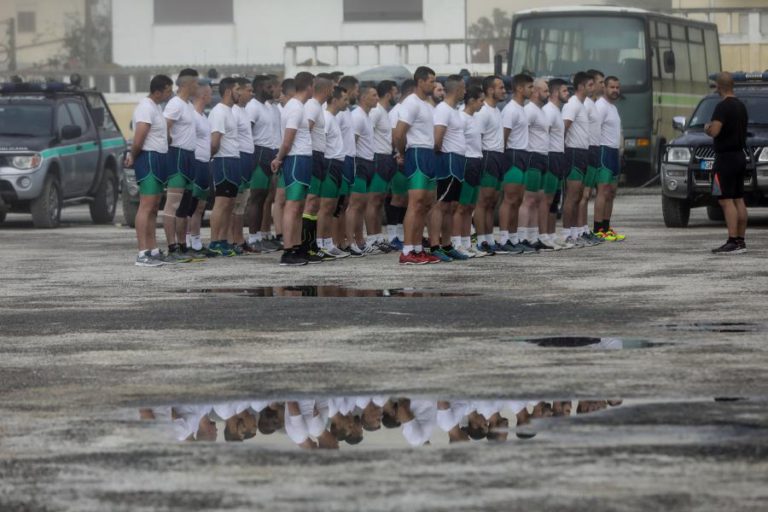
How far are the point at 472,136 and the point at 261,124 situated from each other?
2687mm

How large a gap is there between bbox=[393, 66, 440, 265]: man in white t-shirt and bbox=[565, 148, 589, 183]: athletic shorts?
9.13ft

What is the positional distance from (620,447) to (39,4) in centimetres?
7298

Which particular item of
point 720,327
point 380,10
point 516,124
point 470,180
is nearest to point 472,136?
point 470,180

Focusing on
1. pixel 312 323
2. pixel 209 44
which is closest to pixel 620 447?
pixel 312 323

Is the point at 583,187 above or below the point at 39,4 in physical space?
below

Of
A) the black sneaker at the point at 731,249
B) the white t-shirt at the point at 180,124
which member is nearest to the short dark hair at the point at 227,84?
the white t-shirt at the point at 180,124

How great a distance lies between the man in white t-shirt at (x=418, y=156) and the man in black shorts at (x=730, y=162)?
297 centimetres

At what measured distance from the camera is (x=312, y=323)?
13.0 m

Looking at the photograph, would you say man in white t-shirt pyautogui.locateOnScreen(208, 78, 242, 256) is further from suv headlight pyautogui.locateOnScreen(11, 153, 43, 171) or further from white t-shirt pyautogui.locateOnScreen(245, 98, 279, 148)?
suv headlight pyautogui.locateOnScreen(11, 153, 43, 171)

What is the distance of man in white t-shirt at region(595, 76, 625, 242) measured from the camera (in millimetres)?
22156

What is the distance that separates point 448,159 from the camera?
63.7 feet

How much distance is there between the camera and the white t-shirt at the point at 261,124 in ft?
69.8

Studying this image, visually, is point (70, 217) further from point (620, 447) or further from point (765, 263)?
point (620, 447)

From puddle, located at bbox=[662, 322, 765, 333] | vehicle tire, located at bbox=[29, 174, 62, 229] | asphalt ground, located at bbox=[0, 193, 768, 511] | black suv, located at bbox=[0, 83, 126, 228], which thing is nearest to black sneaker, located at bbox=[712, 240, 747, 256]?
asphalt ground, located at bbox=[0, 193, 768, 511]
